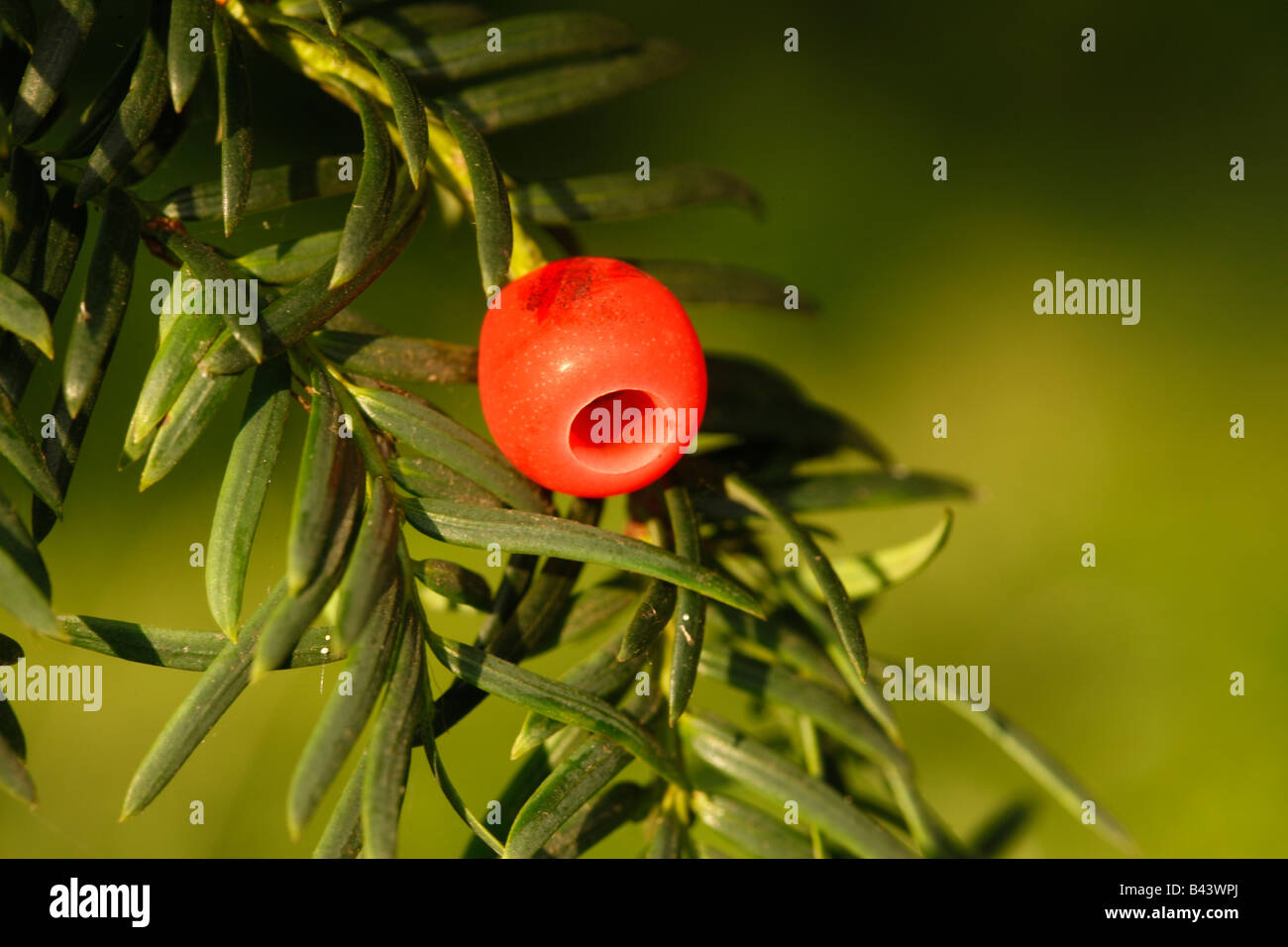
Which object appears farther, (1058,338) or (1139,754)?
(1058,338)

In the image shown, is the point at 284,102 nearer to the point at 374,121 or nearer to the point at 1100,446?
the point at 374,121

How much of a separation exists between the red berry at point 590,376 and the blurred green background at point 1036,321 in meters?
1.18

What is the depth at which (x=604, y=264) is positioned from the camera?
0.75 meters

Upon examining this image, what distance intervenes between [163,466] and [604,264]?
337 millimetres

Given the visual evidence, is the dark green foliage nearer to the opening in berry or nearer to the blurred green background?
the opening in berry

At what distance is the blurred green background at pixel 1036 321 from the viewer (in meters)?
1.96

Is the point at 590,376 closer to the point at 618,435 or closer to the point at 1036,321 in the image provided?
the point at 618,435

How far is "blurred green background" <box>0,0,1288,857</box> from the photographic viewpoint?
1.96 metres

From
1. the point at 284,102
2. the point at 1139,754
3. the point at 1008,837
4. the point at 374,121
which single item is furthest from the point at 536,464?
the point at 1139,754

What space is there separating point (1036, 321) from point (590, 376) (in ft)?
5.83

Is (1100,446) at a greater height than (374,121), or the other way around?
(374,121)

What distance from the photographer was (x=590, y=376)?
0.70m

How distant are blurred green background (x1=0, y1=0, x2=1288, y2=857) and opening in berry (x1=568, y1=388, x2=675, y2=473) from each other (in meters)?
1.18

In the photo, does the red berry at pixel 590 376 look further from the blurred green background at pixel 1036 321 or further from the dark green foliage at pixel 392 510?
the blurred green background at pixel 1036 321
